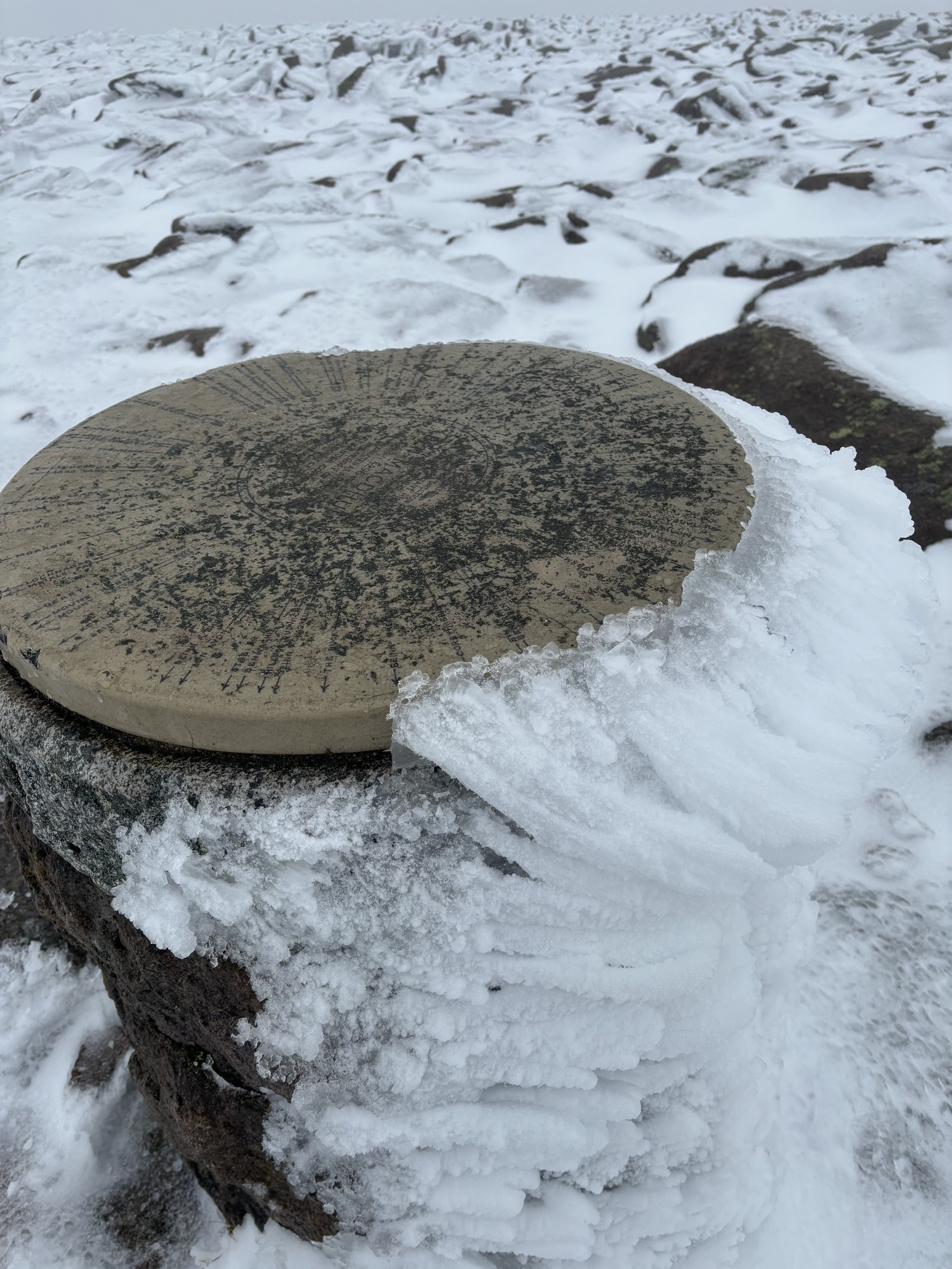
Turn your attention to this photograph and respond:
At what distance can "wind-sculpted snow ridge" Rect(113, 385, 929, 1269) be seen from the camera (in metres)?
0.84

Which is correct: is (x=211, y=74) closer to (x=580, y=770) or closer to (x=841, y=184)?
(x=841, y=184)

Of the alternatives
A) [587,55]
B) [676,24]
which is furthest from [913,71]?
[676,24]

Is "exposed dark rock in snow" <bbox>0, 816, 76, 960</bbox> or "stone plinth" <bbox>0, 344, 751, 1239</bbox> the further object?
"exposed dark rock in snow" <bbox>0, 816, 76, 960</bbox>

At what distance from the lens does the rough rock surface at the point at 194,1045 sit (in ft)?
3.03

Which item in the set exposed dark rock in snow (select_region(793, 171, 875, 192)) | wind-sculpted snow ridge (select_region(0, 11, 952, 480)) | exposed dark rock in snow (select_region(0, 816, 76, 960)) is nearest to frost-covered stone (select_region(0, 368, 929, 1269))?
exposed dark rock in snow (select_region(0, 816, 76, 960))

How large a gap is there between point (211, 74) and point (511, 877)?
957 centimetres

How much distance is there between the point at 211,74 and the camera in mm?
8180

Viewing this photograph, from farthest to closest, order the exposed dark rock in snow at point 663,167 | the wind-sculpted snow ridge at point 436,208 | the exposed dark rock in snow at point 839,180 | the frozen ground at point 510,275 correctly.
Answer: the exposed dark rock in snow at point 663,167 → the exposed dark rock in snow at point 839,180 → the wind-sculpted snow ridge at point 436,208 → the frozen ground at point 510,275

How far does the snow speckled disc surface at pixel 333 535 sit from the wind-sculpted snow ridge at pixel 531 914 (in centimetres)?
8

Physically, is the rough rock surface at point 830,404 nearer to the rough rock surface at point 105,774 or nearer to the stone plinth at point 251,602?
the stone plinth at point 251,602

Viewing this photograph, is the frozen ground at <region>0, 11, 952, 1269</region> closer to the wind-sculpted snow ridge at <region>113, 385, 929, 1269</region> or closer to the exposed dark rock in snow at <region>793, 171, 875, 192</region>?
the exposed dark rock in snow at <region>793, 171, 875, 192</region>

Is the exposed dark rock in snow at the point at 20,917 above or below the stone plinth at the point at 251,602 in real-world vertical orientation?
below

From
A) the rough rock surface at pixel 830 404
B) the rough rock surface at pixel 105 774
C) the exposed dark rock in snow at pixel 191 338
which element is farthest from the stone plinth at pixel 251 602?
the exposed dark rock in snow at pixel 191 338

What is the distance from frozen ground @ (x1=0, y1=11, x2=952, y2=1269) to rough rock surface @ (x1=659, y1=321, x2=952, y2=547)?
0.32 feet
